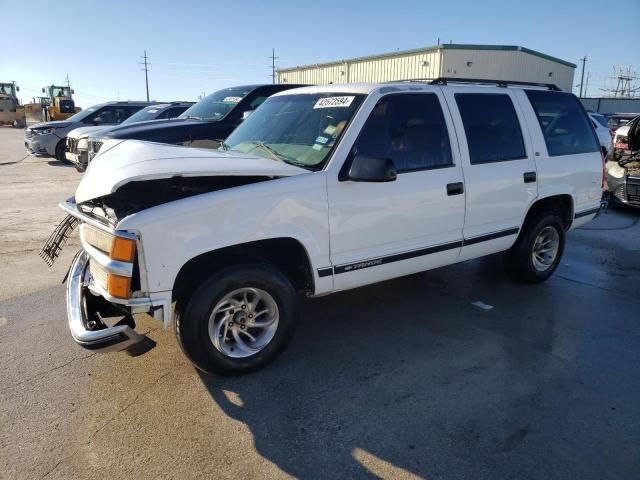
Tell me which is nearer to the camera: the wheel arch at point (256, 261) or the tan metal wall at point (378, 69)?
the wheel arch at point (256, 261)

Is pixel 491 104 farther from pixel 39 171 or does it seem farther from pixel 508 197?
pixel 39 171

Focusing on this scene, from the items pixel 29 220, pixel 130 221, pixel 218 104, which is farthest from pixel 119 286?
pixel 218 104

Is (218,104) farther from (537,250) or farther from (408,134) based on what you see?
(537,250)

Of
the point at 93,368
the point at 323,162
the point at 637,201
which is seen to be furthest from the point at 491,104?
the point at 637,201

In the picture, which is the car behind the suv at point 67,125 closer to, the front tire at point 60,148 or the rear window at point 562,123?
the front tire at point 60,148

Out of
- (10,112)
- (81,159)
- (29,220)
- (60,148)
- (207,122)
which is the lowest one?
(29,220)

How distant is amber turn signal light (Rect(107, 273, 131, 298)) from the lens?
291 cm

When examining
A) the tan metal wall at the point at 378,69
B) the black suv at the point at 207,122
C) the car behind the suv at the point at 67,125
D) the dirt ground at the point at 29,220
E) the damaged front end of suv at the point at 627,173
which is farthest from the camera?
the tan metal wall at the point at 378,69

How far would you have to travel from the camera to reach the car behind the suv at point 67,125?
15.2m

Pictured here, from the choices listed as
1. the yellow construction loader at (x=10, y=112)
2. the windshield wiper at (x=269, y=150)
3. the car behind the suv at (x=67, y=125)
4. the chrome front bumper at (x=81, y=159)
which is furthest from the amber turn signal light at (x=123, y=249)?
the yellow construction loader at (x=10, y=112)

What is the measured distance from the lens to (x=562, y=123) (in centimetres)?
529

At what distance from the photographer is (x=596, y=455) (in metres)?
2.73

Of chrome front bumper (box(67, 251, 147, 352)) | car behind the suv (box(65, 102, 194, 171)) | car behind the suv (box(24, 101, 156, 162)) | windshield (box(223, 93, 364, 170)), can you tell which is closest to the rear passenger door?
windshield (box(223, 93, 364, 170))

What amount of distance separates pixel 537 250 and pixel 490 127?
1596mm
